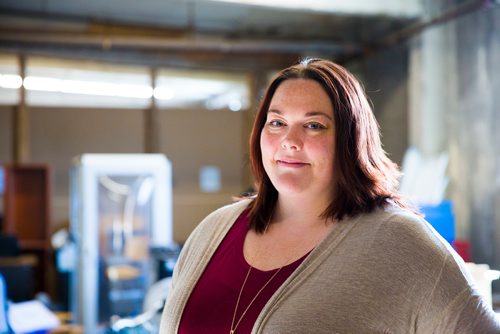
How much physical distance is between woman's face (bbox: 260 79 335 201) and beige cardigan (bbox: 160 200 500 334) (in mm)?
110

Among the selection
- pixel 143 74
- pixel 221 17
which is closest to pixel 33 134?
pixel 143 74

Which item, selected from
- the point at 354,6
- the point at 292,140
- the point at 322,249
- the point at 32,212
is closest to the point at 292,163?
the point at 292,140

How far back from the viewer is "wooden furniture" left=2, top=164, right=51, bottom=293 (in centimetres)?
739

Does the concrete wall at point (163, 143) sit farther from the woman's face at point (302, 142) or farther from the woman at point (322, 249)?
the woman's face at point (302, 142)

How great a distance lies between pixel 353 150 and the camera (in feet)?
4.14

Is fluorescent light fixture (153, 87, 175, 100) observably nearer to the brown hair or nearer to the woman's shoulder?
the woman's shoulder

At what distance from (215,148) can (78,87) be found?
1877mm

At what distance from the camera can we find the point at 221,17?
786 centimetres

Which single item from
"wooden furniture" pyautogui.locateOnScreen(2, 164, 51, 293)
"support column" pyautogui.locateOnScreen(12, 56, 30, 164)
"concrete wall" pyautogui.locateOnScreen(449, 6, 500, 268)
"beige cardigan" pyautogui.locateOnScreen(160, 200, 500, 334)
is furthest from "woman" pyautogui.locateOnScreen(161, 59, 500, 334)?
"support column" pyautogui.locateOnScreen(12, 56, 30, 164)

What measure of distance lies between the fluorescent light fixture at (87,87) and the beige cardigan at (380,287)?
710cm

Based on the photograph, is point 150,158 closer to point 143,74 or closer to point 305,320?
point 143,74

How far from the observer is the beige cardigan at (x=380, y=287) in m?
1.10

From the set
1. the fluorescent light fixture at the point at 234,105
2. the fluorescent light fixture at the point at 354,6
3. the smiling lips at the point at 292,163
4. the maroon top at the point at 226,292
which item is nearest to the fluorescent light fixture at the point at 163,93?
the fluorescent light fixture at the point at 234,105

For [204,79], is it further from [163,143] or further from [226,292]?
[226,292]
